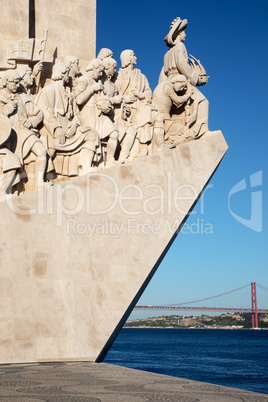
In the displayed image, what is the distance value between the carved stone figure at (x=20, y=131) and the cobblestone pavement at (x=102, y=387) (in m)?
2.88

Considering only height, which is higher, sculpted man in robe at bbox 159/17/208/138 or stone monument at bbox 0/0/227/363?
sculpted man in robe at bbox 159/17/208/138

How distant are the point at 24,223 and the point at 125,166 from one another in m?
1.74

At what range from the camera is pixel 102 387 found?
473cm

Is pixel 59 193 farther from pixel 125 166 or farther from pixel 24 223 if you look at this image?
pixel 125 166

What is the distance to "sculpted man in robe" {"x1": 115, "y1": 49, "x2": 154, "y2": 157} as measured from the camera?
9.41 m

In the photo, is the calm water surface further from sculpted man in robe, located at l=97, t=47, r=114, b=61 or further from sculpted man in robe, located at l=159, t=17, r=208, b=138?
sculpted man in robe, located at l=97, t=47, r=114, b=61

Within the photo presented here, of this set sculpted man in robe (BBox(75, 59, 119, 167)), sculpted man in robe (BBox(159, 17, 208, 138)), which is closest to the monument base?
sculpted man in robe (BBox(75, 59, 119, 167))

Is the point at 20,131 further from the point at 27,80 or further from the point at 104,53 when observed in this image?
the point at 104,53

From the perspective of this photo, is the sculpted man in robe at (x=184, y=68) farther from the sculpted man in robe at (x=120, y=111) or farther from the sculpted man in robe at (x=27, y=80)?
the sculpted man in robe at (x=27, y=80)

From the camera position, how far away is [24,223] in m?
7.20

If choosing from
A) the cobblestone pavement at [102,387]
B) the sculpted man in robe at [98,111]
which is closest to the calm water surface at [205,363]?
the sculpted man in robe at [98,111]

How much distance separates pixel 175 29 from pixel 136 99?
5.16ft

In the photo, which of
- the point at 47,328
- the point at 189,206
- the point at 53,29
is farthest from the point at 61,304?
the point at 53,29

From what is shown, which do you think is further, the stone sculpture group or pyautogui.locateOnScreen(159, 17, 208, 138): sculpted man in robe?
pyautogui.locateOnScreen(159, 17, 208, 138): sculpted man in robe
